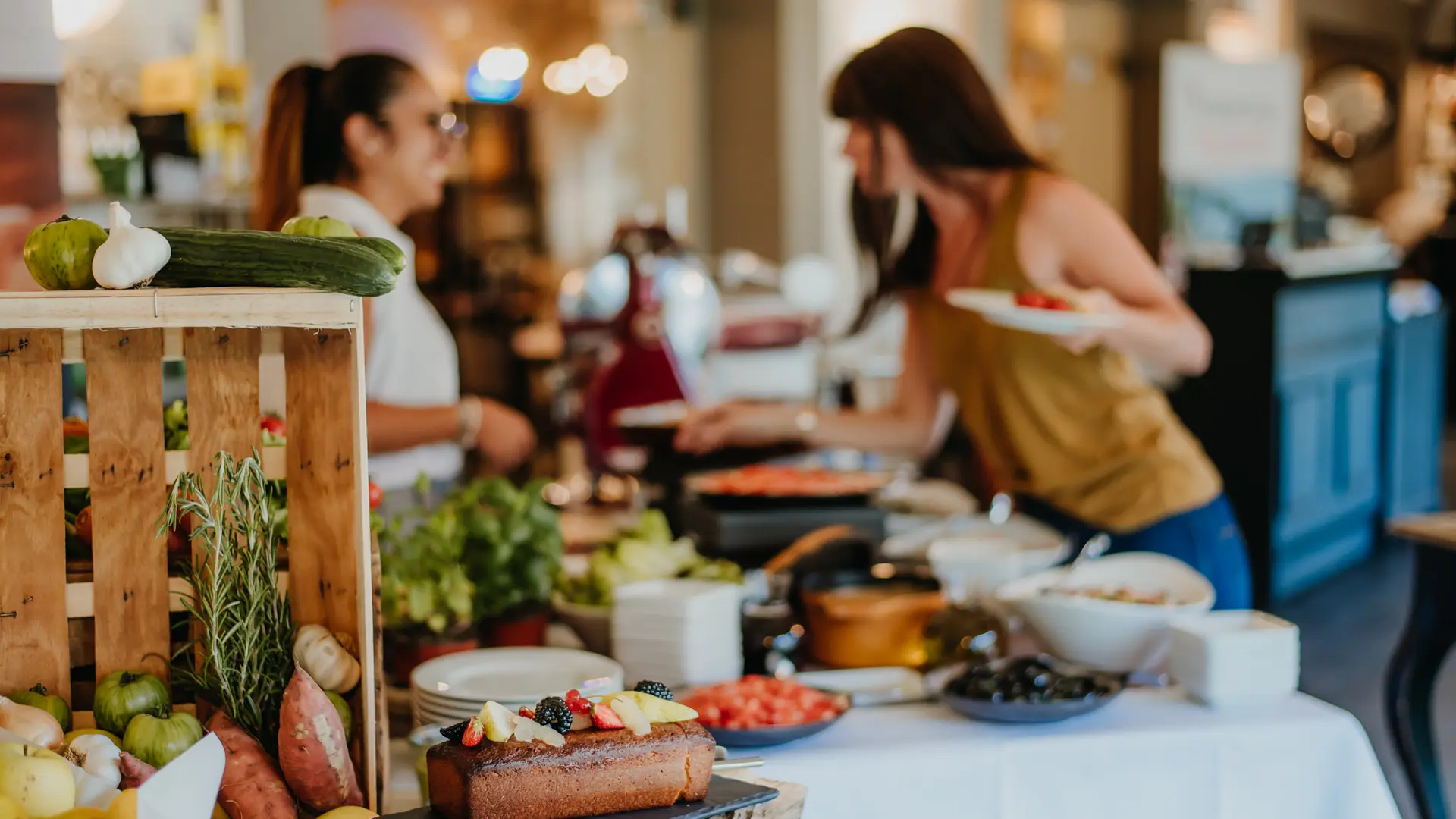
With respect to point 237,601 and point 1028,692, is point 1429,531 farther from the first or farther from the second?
point 237,601

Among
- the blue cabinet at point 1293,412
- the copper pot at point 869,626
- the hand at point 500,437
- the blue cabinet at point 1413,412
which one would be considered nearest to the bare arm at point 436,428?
the hand at point 500,437

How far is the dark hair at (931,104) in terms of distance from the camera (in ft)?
8.10

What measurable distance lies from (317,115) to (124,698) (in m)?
1.41

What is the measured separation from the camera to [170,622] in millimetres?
1450

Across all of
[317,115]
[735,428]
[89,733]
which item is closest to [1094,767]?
[89,733]

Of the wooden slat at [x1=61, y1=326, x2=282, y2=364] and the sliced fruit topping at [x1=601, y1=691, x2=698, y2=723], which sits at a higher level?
the wooden slat at [x1=61, y1=326, x2=282, y2=364]

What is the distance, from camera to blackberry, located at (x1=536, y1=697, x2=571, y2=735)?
132 cm

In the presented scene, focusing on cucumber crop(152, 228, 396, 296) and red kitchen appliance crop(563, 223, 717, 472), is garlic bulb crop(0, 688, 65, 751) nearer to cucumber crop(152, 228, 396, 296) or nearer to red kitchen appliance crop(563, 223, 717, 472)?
cucumber crop(152, 228, 396, 296)

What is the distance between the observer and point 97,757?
4.12 feet

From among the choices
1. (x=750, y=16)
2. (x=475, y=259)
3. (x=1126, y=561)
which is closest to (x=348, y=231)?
(x=1126, y=561)

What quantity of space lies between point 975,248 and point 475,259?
7848 millimetres

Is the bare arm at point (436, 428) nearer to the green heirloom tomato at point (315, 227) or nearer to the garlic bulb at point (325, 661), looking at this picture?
the green heirloom tomato at point (315, 227)

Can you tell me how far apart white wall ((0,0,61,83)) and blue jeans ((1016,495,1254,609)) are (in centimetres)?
212

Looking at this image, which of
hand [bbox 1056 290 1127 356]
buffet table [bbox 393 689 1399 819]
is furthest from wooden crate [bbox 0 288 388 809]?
hand [bbox 1056 290 1127 356]
